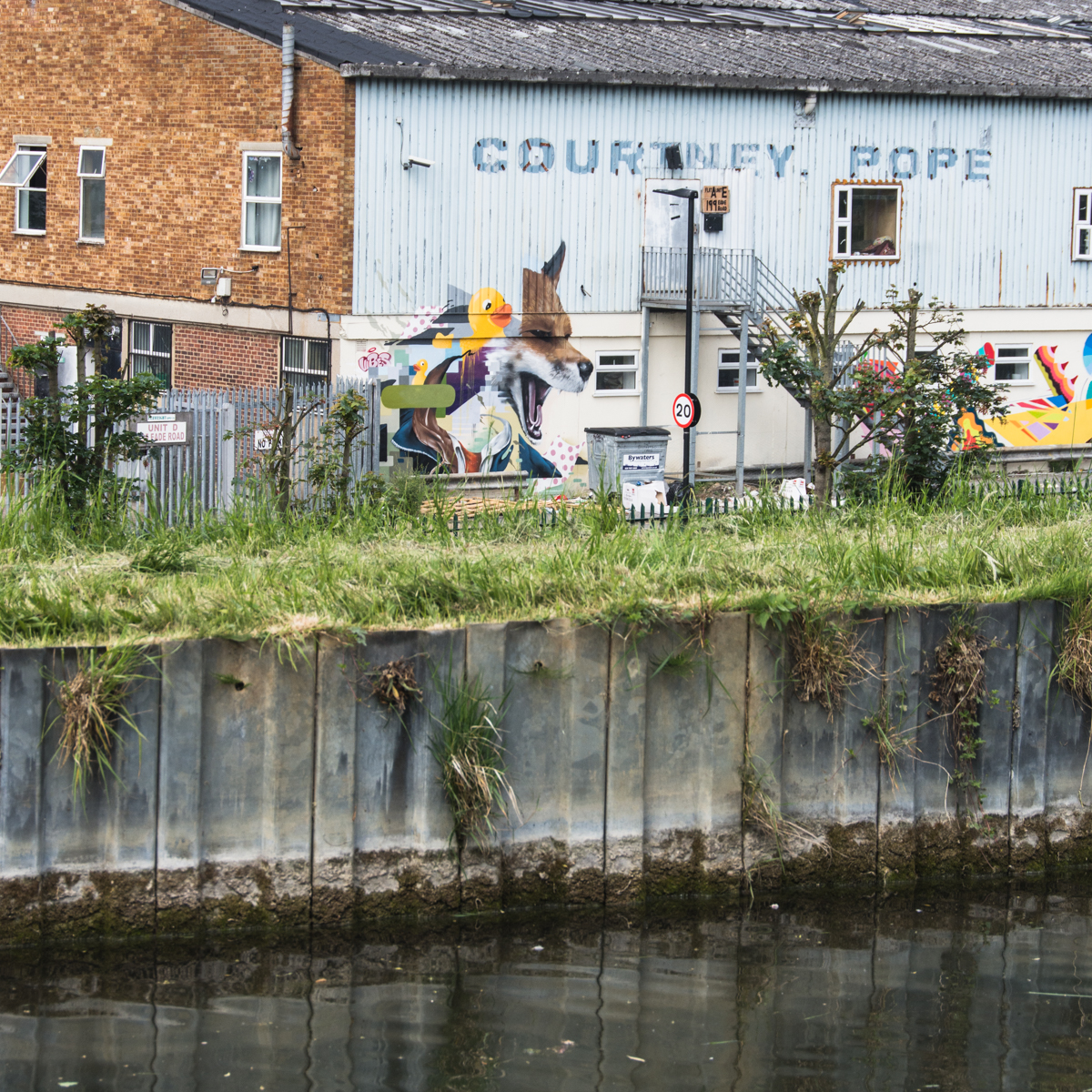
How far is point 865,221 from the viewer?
28062 millimetres

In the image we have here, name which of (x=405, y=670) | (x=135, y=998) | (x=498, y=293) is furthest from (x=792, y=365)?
(x=135, y=998)

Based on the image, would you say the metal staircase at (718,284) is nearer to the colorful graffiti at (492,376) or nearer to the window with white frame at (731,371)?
the window with white frame at (731,371)

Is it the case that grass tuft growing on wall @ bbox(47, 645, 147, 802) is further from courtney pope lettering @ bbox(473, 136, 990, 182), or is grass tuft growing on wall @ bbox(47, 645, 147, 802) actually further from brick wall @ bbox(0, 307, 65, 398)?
brick wall @ bbox(0, 307, 65, 398)

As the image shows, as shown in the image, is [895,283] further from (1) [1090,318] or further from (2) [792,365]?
(2) [792,365]

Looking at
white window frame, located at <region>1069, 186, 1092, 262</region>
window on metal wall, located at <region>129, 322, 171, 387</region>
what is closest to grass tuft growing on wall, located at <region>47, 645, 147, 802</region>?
window on metal wall, located at <region>129, 322, 171, 387</region>

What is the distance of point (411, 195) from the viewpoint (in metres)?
24.1

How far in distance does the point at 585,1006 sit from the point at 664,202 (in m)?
18.9

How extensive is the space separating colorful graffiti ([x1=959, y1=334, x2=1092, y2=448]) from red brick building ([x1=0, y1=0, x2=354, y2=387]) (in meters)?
12.8

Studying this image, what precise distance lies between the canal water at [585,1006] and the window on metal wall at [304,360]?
15.2 m

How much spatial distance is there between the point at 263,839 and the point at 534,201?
55.9 ft

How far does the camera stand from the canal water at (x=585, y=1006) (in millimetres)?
8664

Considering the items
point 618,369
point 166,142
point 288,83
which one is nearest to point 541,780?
point 288,83

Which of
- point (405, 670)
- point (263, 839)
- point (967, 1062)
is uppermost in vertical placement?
point (405, 670)

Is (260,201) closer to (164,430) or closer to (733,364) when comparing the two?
(164,430)
